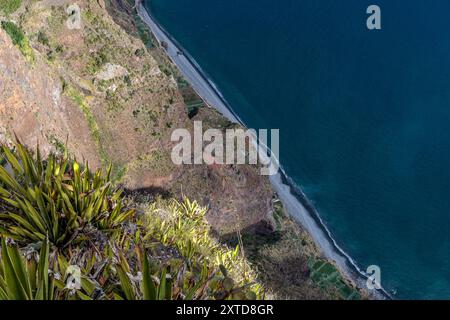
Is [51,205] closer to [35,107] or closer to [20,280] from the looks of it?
[20,280]

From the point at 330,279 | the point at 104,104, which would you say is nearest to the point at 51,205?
the point at 104,104

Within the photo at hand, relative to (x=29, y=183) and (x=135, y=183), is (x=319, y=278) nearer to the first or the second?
(x=135, y=183)

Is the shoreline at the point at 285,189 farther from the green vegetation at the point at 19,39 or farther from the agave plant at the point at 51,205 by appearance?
the agave plant at the point at 51,205

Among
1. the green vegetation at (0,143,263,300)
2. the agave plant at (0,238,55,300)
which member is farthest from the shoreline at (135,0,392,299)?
the agave plant at (0,238,55,300)

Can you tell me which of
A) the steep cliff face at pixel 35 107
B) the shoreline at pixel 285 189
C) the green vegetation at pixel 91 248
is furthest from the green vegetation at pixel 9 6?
the shoreline at pixel 285 189

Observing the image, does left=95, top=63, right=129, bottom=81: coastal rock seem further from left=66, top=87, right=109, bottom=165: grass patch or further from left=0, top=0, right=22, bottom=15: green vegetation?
left=0, top=0, right=22, bottom=15: green vegetation

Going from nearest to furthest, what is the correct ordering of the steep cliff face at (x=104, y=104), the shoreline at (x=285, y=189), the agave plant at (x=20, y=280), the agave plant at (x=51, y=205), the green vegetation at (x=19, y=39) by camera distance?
1. the agave plant at (x=20, y=280)
2. the agave plant at (x=51, y=205)
3. the steep cliff face at (x=104, y=104)
4. the green vegetation at (x=19, y=39)
5. the shoreline at (x=285, y=189)

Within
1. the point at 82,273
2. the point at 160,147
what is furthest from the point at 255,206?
the point at 82,273
